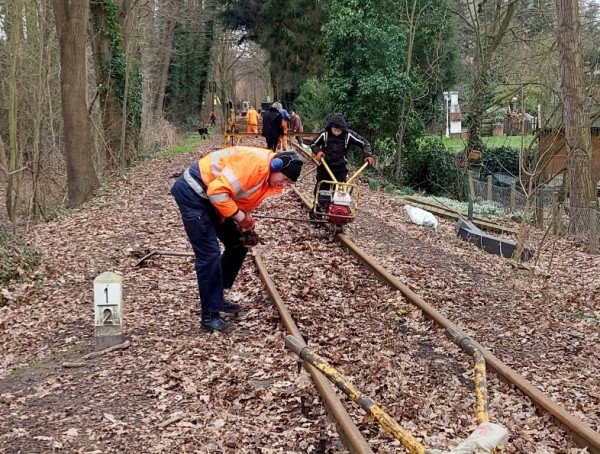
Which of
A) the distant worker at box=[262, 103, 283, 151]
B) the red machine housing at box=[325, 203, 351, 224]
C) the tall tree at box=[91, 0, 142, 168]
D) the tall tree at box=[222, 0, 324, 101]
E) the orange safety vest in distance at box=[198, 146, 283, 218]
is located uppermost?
the tall tree at box=[222, 0, 324, 101]

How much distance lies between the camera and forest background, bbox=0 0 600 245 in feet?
57.2

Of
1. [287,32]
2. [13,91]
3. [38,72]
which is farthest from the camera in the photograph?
[287,32]

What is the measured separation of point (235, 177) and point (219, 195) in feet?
0.80

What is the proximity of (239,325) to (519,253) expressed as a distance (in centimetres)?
667

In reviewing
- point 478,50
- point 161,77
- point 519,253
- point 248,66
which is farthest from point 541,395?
point 248,66

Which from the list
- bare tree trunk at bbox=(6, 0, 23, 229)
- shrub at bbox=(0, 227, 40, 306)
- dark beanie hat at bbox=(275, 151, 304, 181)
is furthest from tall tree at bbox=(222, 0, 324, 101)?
dark beanie hat at bbox=(275, 151, 304, 181)

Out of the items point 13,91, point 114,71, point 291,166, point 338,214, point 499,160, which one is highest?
point 114,71

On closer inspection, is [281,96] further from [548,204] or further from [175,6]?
[548,204]

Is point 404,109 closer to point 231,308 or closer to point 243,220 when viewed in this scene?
point 231,308

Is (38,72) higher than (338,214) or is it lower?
higher

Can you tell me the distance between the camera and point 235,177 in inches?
270

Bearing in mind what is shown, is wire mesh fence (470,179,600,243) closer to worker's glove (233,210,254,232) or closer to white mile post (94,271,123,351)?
worker's glove (233,210,254,232)

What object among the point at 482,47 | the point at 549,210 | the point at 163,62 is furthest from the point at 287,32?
the point at 549,210

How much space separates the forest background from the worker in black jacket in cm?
337
